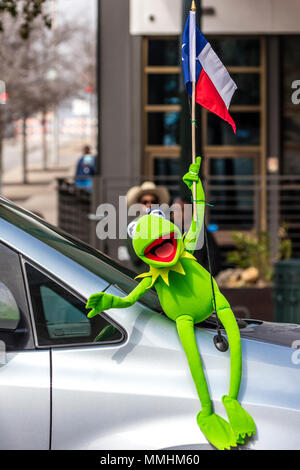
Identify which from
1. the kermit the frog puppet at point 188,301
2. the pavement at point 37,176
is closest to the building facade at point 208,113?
the pavement at point 37,176

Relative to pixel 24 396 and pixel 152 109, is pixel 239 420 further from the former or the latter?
pixel 152 109

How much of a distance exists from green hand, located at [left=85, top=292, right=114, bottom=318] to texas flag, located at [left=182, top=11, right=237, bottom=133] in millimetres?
1167

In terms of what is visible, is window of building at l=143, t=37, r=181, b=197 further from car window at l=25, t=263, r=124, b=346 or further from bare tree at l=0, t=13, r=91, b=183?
bare tree at l=0, t=13, r=91, b=183

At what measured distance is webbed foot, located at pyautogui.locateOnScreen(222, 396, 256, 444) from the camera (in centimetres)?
282

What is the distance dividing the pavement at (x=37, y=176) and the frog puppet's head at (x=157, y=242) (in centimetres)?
1062

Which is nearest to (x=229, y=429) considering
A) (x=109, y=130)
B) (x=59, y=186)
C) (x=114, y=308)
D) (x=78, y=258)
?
(x=114, y=308)

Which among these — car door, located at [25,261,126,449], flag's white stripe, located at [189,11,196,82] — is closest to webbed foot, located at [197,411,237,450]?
car door, located at [25,261,126,449]

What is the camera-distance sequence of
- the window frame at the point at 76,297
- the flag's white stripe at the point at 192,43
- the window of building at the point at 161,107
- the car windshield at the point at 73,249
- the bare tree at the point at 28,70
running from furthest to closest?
the bare tree at the point at 28,70, the window of building at the point at 161,107, the flag's white stripe at the point at 192,43, the car windshield at the point at 73,249, the window frame at the point at 76,297

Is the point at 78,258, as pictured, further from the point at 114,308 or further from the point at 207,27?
the point at 207,27

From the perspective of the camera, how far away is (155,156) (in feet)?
48.0

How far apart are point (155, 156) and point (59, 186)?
2.60m

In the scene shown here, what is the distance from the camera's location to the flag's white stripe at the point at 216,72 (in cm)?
369

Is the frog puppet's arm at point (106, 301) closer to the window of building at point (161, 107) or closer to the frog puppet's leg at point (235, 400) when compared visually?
the frog puppet's leg at point (235, 400)

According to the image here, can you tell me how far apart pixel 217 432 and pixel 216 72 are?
165 cm
